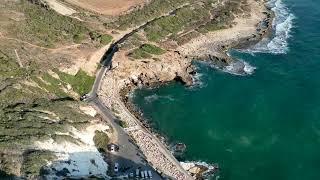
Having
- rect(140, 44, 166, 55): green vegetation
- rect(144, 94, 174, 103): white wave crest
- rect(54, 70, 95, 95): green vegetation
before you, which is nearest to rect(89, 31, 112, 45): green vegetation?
rect(140, 44, 166, 55): green vegetation

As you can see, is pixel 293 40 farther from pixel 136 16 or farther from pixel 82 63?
pixel 82 63

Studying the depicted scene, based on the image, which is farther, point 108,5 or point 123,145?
point 108,5

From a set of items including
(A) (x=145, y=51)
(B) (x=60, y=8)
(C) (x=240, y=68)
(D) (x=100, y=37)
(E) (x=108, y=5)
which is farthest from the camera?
(E) (x=108, y=5)

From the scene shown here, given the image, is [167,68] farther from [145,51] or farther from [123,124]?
[123,124]

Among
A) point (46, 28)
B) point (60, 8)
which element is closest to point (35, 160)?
point (46, 28)

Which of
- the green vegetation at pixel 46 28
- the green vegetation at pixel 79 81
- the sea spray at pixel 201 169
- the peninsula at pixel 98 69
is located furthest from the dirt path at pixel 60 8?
the sea spray at pixel 201 169

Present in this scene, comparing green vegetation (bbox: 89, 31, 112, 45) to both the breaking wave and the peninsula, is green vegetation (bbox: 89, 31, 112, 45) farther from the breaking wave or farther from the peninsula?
the breaking wave

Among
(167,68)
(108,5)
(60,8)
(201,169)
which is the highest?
(60,8)
